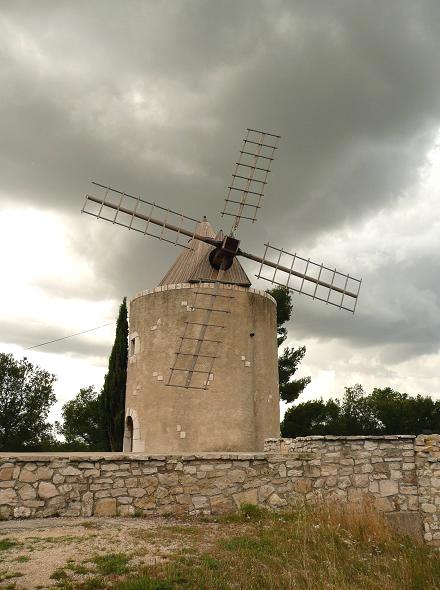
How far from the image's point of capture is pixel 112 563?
14.1 ft

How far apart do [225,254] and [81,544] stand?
26.9 feet

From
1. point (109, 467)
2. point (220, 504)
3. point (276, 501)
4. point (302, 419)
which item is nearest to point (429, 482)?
point (276, 501)

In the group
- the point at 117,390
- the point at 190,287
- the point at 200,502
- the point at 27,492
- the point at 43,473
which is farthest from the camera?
the point at 117,390

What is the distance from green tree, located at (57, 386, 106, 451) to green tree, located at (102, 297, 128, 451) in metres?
13.1

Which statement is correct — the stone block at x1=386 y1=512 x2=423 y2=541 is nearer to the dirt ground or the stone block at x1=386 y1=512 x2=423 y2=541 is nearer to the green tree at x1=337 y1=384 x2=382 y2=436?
the dirt ground

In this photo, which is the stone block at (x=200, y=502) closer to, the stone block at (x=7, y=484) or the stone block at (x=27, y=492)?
the stone block at (x=27, y=492)

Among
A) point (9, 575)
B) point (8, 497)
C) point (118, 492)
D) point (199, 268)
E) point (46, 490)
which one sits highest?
point (199, 268)

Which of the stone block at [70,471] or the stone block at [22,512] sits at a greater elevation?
Answer: the stone block at [70,471]

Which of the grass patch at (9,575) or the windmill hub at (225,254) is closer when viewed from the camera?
the grass patch at (9,575)

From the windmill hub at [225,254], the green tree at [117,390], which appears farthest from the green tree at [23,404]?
the windmill hub at [225,254]

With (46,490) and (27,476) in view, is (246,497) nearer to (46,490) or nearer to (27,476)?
(46,490)

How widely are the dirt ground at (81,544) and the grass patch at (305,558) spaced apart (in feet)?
0.91

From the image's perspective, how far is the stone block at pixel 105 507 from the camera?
20.9ft

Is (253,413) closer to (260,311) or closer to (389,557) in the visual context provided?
(260,311)
